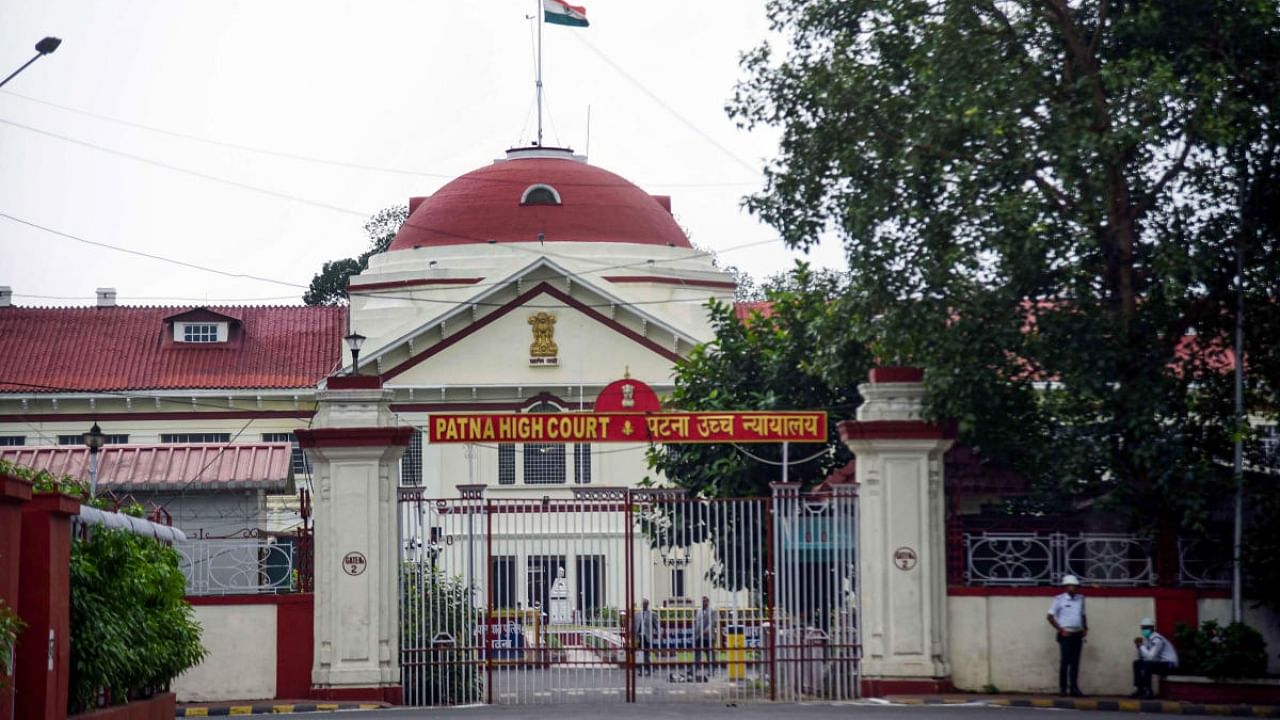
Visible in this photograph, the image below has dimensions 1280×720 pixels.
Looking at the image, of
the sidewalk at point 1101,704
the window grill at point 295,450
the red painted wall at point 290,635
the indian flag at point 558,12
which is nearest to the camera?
the sidewalk at point 1101,704

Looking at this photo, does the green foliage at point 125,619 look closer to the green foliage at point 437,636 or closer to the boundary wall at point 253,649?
the boundary wall at point 253,649

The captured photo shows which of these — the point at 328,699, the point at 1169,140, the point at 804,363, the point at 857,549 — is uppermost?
the point at 1169,140

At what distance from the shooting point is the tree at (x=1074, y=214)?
21.2m

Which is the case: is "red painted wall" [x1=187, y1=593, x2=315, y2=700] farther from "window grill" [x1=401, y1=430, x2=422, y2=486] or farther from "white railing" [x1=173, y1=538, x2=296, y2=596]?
"window grill" [x1=401, y1=430, x2=422, y2=486]

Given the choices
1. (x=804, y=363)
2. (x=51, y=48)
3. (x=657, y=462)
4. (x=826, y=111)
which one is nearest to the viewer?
(x=51, y=48)

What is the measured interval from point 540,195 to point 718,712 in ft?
119

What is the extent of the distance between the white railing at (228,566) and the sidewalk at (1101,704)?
6683mm

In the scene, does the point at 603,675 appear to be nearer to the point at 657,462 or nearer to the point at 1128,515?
the point at 1128,515

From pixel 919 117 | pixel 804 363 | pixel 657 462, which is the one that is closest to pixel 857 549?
pixel 919 117

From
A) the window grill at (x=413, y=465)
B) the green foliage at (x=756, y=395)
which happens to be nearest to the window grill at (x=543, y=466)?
the window grill at (x=413, y=465)

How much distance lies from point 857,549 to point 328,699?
577cm

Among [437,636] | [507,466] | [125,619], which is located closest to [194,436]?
[507,466]

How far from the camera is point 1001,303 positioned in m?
21.8

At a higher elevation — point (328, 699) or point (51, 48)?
point (51, 48)
